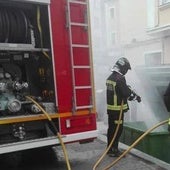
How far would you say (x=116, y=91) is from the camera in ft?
20.9

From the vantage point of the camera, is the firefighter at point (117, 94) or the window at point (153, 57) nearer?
the firefighter at point (117, 94)

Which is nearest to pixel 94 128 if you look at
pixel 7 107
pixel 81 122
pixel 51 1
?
pixel 81 122

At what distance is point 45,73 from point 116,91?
134 centimetres

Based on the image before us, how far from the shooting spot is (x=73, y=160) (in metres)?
6.26

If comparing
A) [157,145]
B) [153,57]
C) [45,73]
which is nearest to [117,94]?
[157,145]

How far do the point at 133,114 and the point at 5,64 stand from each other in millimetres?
4575

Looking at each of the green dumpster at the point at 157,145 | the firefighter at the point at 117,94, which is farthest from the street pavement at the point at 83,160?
the firefighter at the point at 117,94

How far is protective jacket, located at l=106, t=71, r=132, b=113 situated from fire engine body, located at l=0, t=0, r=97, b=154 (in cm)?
82

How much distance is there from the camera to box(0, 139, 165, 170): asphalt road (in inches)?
229

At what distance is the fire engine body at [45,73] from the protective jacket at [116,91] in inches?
32.3

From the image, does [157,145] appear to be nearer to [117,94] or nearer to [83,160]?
[117,94]

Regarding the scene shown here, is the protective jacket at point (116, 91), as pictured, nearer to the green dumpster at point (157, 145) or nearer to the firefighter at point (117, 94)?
the firefighter at point (117, 94)

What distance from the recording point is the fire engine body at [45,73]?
5113mm

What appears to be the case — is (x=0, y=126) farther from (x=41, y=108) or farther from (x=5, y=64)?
(x=5, y=64)
